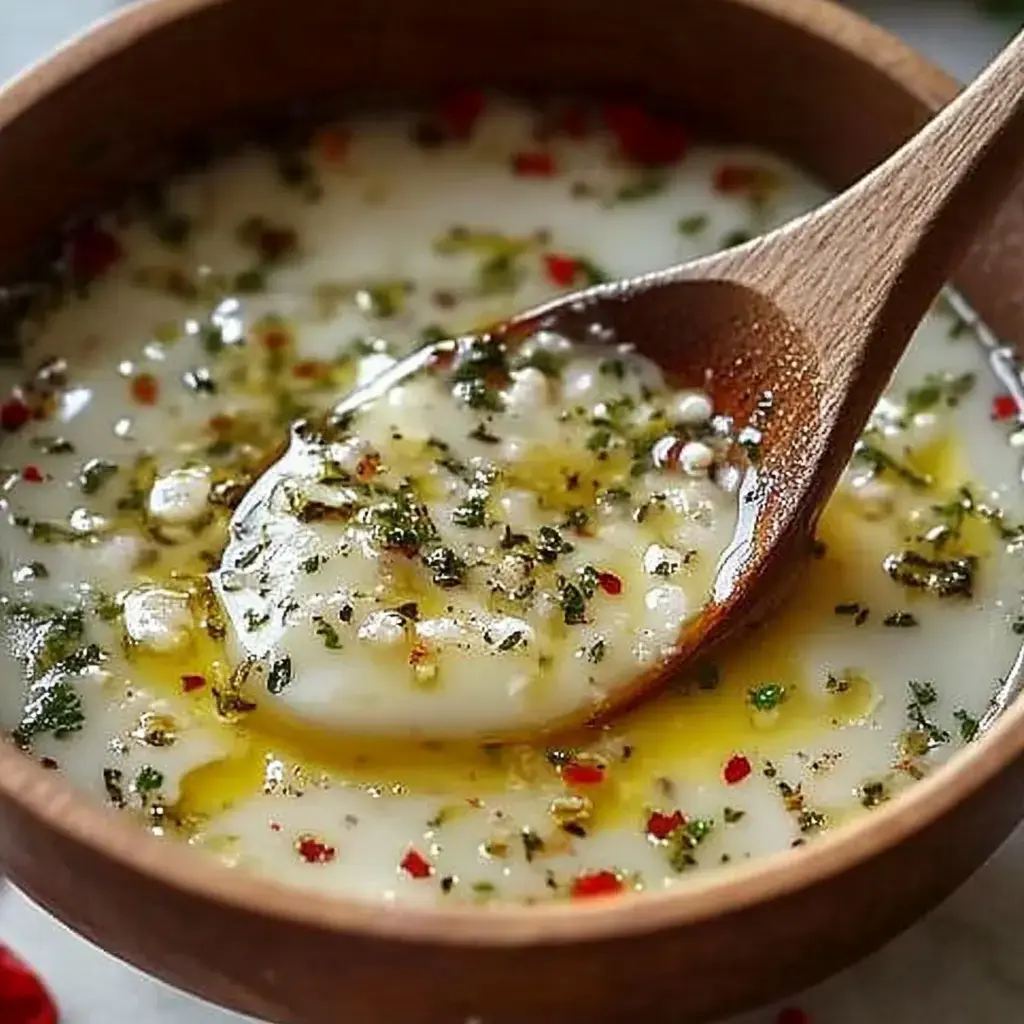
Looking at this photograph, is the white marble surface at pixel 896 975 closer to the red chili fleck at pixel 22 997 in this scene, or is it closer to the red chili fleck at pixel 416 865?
the red chili fleck at pixel 22 997

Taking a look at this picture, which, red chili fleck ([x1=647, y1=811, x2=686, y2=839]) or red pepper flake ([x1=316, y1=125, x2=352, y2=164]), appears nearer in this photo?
red chili fleck ([x1=647, y1=811, x2=686, y2=839])

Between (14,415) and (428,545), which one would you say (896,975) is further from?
(14,415)

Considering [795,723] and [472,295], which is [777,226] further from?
[795,723]

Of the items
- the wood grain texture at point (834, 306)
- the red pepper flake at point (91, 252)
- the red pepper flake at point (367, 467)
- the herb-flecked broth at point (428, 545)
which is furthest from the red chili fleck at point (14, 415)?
the wood grain texture at point (834, 306)

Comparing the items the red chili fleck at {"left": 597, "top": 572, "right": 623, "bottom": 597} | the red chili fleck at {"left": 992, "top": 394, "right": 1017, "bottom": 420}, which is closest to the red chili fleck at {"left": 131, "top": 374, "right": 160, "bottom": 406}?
the red chili fleck at {"left": 597, "top": 572, "right": 623, "bottom": 597}

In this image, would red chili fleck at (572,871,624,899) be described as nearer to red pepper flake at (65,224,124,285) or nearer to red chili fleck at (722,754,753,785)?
red chili fleck at (722,754,753,785)
